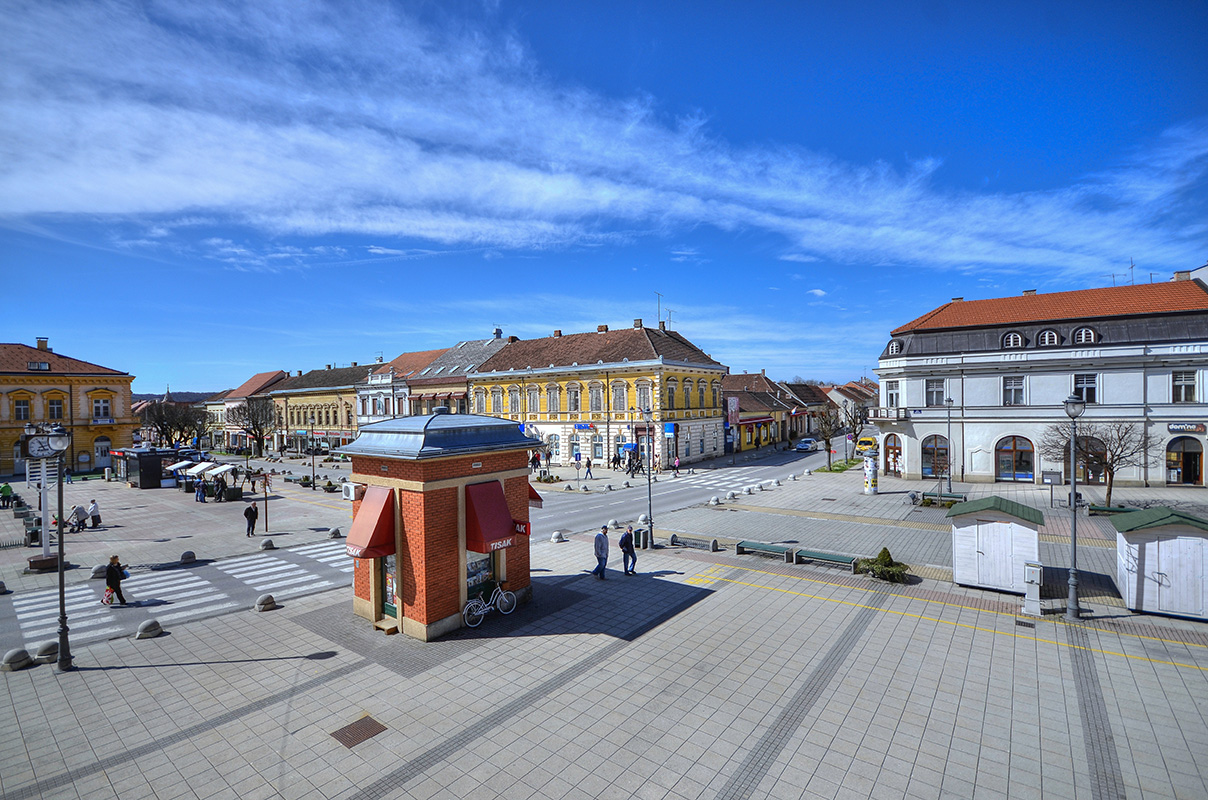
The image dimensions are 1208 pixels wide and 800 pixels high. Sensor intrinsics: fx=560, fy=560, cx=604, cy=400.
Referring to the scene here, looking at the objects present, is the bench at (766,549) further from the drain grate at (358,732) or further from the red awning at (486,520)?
the drain grate at (358,732)

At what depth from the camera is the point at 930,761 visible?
27.2 ft

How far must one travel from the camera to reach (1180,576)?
13.2m

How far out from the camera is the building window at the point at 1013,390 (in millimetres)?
33938

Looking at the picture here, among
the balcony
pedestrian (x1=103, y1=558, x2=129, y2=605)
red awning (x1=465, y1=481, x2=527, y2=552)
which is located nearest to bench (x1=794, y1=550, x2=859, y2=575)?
red awning (x1=465, y1=481, x2=527, y2=552)

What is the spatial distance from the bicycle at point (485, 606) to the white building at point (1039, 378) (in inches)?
1187

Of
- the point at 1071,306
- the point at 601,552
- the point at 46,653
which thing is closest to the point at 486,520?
the point at 601,552

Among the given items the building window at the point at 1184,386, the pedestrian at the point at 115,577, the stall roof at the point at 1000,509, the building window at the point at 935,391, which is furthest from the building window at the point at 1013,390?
the pedestrian at the point at 115,577

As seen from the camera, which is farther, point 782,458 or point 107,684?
point 782,458

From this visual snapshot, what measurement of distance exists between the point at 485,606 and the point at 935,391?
33.9 metres

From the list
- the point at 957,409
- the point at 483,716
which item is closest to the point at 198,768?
the point at 483,716

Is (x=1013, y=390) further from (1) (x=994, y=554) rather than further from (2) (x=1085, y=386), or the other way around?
(1) (x=994, y=554)

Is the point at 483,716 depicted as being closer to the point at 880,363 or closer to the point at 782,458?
the point at 880,363

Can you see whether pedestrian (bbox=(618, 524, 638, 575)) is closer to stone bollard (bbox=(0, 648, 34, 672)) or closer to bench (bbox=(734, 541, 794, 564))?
bench (bbox=(734, 541, 794, 564))

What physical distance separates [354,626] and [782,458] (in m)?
45.1
